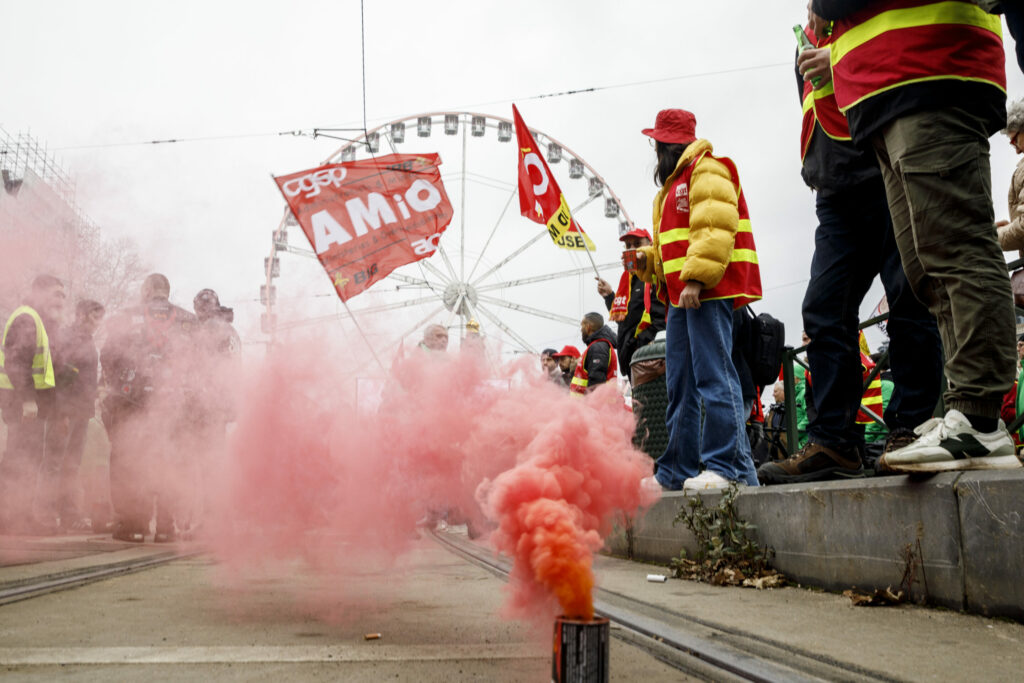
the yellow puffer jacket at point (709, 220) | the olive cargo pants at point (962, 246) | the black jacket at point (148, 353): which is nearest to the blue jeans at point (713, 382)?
the yellow puffer jacket at point (709, 220)

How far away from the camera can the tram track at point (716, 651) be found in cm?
145

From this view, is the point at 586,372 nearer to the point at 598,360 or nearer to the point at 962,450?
the point at 598,360

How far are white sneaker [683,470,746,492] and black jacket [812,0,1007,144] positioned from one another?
1558 millimetres

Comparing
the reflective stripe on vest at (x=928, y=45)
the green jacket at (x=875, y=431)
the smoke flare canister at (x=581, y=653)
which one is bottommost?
the smoke flare canister at (x=581, y=653)

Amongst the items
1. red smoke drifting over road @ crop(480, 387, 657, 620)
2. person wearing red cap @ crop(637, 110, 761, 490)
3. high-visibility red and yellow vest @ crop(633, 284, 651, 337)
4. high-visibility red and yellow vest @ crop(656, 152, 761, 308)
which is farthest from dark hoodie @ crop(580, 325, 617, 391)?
red smoke drifting over road @ crop(480, 387, 657, 620)

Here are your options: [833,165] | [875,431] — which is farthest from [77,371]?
[875,431]

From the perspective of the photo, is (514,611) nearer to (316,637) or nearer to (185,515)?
(316,637)

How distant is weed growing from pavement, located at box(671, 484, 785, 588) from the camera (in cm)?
278

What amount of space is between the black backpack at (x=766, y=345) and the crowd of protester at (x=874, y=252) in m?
0.12

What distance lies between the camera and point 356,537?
2209 millimetres

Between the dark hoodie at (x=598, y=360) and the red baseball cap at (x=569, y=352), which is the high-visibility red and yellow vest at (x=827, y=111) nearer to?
the dark hoodie at (x=598, y=360)

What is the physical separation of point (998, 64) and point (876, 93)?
0.29 m

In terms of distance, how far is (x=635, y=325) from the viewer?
4930mm

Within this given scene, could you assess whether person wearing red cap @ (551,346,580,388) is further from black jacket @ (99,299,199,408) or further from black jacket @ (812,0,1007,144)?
black jacket @ (812,0,1007,144)
